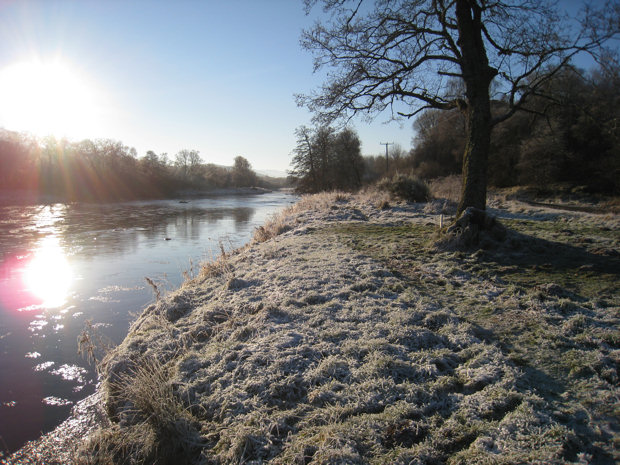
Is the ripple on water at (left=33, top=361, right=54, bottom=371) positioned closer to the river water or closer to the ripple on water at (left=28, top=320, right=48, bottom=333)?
the river water

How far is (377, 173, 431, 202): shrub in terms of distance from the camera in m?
15.1

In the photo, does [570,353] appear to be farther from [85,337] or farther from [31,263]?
[31,263]

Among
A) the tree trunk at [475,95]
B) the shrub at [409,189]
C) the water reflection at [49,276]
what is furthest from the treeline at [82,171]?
the tree trunk at [475,95]

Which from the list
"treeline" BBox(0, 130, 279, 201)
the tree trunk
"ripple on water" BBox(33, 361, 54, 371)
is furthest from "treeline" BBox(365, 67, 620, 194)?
"treeline" BBox(0, 130, 279, 201)

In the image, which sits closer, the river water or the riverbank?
the riverbank

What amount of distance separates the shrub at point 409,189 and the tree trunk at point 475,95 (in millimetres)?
8210

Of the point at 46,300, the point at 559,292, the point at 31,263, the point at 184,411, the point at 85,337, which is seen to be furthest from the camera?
the point at 31,263

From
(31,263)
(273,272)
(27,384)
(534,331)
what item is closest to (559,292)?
(534,331)

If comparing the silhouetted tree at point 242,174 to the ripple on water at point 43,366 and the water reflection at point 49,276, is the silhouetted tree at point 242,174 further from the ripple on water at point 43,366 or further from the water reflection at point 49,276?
the ripple on water at point 43,366

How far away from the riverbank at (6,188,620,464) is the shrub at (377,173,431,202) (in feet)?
29.5

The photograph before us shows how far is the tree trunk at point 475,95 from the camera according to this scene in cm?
657

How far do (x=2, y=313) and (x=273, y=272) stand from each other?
19.6ft

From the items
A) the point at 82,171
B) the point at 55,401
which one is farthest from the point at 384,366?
the point at 82,171

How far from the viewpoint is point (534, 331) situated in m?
3.59
